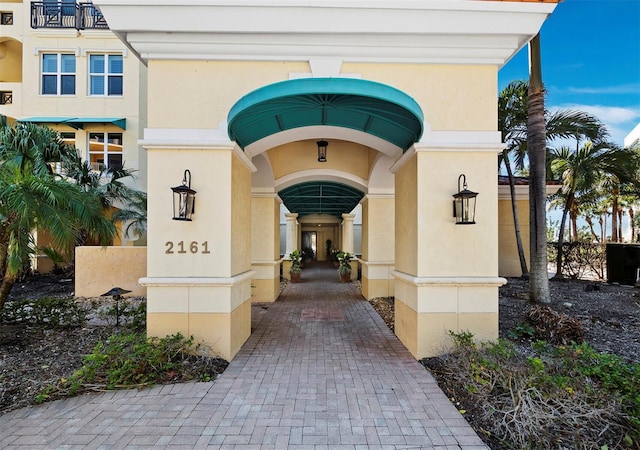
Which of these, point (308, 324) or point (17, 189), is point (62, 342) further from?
point (308, 324)

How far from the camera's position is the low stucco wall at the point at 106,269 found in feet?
33.1

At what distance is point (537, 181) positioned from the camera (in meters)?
7.63

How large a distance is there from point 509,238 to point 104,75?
60.6 ft

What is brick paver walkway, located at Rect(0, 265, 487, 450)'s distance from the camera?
3.21 m

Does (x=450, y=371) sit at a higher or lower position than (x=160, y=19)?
lower

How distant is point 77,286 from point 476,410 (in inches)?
438

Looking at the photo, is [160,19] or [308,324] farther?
[308,324]

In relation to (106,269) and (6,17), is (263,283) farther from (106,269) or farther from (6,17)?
(6,17)

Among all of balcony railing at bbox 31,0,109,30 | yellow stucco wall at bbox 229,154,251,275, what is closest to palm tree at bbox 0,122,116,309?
yellow stucco wall at bbox 229,154,251,275

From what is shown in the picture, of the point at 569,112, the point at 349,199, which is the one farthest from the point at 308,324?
the point at 569,112

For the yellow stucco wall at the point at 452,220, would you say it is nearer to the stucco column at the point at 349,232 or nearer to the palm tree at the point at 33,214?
the palm tree at the point at 33,214

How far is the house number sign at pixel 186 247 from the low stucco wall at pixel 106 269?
5.82m

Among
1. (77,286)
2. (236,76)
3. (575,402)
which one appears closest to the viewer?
(575,402)

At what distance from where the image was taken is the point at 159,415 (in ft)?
11.9
